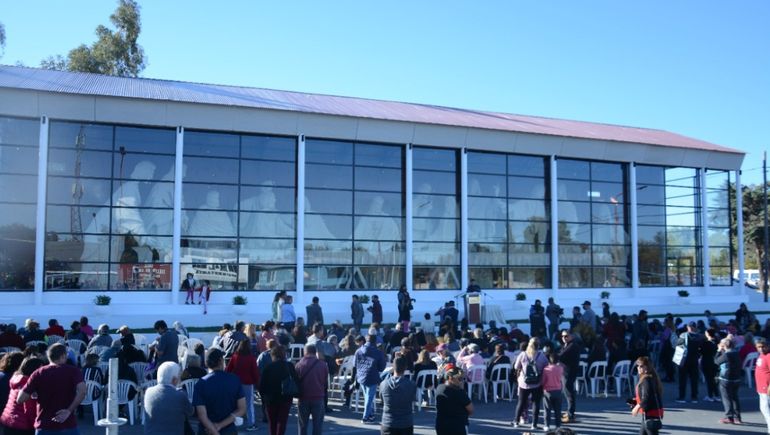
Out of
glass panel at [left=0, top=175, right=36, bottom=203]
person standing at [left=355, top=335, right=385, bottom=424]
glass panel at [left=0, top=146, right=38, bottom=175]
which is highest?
glass panel at [left=0, top=146, right=38, bottom=175]

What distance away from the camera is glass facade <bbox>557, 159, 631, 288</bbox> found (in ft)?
110

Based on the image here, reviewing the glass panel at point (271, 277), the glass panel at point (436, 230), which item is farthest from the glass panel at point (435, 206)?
the glass panel at point (271, 277)

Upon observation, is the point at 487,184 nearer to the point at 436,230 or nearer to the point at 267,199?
the point at 436,230

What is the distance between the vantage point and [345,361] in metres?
14.0

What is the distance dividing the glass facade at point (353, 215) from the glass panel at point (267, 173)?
80 cm

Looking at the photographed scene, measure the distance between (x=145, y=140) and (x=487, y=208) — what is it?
15.7m

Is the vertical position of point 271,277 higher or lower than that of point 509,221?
lower

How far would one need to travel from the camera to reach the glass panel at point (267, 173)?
2825 centimetres

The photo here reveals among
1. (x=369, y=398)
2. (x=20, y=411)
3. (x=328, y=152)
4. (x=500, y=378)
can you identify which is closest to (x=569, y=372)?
(x=500, y=378)

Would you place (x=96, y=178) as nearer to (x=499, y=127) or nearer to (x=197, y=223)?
(x=197, y=223)

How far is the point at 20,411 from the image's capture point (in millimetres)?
7137

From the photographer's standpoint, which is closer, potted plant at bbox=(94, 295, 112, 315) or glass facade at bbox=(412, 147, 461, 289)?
potted plant at bbox=(94, 295, 112, 315)

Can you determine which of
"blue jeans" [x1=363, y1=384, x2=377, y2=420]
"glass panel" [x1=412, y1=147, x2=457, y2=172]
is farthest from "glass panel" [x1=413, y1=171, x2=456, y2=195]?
"blue jeans" [x1=363, y1=384, x2=377, y2=420]

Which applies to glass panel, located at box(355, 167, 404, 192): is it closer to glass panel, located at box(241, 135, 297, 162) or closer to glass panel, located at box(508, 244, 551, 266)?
glass panel, located at box(241, 135, 297, 162)
